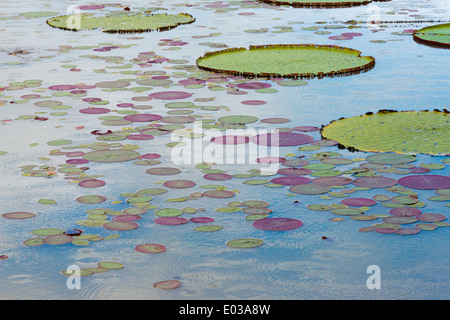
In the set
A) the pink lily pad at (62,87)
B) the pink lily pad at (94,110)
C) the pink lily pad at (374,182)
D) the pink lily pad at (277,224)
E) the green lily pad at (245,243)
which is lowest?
the green lily pad at (245,243)

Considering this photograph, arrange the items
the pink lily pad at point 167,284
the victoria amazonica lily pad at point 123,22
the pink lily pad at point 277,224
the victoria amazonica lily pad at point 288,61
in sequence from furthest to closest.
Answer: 1. the victoria amazonica lily pad at point 123,22
2. the victoria amazonica lily pad at point 288,61
3. the pink lily pad at point 277,224
4. the pink lily pad at point 167,284

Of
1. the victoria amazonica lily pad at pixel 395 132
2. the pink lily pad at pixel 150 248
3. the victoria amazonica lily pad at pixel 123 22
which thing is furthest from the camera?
the victoria amazonica lily pad at pixel 123 22

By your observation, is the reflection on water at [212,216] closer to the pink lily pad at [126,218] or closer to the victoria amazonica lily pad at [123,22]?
→ the pink lily pad at [126,218]

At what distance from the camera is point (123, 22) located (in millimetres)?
9188

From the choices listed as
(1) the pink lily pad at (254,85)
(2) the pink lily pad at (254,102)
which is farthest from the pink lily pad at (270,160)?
(1) the pink lily pad at (254,85)

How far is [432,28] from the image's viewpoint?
820 cm

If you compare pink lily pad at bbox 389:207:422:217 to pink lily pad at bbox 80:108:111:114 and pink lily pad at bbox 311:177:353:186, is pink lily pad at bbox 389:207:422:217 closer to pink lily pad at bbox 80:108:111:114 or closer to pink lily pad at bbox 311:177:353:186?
pink lily pad at bbox 311:177:353:186

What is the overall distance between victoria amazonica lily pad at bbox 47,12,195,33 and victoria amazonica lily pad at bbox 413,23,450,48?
294 centimetres

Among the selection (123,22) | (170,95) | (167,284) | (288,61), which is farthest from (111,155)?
(123,22)

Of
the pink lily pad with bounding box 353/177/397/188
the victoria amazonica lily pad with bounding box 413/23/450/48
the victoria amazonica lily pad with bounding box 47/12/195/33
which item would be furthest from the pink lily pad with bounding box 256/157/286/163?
the victoria amazonica lily pad with bounding box 47/12/195/33

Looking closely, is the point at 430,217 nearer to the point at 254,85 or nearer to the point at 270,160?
the point at 270,160

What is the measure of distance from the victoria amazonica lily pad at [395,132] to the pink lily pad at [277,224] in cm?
110

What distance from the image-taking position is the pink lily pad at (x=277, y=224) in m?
3.24

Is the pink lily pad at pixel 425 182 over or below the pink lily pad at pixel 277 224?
over
